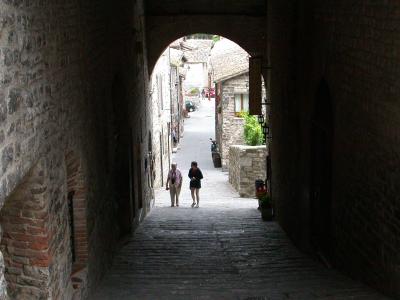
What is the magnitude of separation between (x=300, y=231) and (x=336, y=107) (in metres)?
3.72

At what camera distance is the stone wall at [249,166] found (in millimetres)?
23000

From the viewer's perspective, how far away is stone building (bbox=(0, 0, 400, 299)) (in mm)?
5781

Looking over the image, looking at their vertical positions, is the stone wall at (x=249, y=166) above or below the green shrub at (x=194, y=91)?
below

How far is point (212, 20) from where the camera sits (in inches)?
705

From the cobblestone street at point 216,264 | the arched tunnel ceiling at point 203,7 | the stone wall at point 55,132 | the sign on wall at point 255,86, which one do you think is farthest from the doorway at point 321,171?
the arched tunnel ceiling at point 203,7

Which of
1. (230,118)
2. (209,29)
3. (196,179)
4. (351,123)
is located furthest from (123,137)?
(230,118)

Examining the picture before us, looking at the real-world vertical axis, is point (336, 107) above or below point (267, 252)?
above

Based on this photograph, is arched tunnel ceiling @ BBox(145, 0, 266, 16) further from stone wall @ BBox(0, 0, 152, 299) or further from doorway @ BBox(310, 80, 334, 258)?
doorway @ BBox(310, 80, 334, 258)

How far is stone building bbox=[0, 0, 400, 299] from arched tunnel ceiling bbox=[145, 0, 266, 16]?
311cm

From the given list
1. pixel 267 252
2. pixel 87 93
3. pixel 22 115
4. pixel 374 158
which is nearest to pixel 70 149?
pixel 87 93

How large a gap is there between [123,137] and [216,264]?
143 inches

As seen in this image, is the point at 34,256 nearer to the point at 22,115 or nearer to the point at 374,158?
the point at 22,115

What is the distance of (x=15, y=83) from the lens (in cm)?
504

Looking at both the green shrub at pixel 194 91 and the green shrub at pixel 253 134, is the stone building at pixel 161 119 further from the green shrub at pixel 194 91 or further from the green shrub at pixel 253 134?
the green shrub at pixel 194 91
